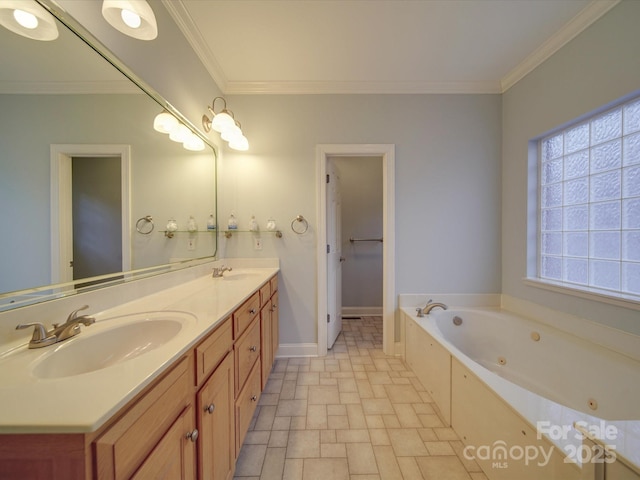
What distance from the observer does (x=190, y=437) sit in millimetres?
739

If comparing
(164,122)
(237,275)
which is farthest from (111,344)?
(164,122)

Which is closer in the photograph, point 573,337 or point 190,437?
point 190,437

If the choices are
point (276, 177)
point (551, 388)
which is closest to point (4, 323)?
point (276, 177)

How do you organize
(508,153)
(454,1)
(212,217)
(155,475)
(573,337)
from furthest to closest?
(508,153) < (212,217) < (573,337) < (454,1) < (155,475)

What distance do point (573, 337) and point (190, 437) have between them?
227 cm

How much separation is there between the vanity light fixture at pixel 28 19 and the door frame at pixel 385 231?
165 centimetres

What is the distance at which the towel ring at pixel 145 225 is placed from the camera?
1217 mm

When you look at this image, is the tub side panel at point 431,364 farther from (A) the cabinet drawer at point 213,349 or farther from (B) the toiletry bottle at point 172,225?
(B) the toiletry bottle at point 172,225

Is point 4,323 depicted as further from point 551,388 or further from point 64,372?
point 551,388

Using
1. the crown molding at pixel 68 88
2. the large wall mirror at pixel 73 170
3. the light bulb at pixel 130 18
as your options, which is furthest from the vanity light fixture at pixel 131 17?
the crown molding at pixel 68 88

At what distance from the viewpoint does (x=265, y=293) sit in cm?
172

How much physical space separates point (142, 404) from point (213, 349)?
352mm

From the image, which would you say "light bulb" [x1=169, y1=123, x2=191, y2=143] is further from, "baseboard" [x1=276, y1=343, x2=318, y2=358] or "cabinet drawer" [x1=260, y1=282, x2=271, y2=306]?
"baseboard" [x1=276, y1=343, x2=318, y2=358]

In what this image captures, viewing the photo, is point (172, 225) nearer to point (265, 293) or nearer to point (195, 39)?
point (265, 293)
